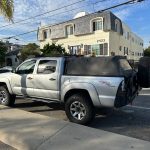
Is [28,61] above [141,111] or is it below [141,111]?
above

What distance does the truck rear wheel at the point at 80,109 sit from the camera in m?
8.55

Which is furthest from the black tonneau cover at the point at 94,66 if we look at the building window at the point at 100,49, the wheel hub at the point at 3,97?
the building window at the point at 100,49

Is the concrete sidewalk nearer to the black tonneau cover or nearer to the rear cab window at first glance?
the black tonneau cover

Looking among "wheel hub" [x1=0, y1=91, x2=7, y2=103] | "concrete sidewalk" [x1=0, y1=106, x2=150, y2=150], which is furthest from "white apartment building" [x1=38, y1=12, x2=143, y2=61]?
"concrete sidewalk" [x1=0, y1=106, x2=150, y2=150]

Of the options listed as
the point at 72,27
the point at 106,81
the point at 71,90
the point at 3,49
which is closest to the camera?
the point at 106,81

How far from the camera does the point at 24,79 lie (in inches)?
409

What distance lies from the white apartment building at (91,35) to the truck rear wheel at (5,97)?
28.4 m

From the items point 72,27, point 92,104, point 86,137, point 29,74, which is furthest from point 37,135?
point 72,27

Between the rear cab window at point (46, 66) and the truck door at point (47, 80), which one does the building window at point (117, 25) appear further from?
the truck door at point (47, 80)

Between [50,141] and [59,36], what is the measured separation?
42490mm

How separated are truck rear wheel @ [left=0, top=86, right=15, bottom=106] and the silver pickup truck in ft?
2.77

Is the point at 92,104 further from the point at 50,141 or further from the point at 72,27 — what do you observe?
the point at 72,27

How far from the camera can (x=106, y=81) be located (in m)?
8.21

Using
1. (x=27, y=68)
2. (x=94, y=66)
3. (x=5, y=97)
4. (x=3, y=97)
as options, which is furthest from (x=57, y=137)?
(x=3, y=97)
